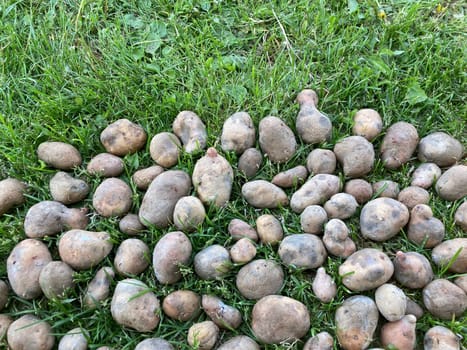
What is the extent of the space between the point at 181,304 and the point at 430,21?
2.63m

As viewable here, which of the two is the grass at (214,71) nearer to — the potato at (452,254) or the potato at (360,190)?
the potato at (452,254)

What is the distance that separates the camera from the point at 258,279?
2.50 meters

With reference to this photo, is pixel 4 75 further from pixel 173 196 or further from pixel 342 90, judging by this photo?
pixel 342 90

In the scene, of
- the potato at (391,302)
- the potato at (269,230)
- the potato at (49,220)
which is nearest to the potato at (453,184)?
the potato at (391,302)

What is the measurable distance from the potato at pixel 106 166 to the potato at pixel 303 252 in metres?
1.11

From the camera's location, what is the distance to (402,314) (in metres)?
2.40

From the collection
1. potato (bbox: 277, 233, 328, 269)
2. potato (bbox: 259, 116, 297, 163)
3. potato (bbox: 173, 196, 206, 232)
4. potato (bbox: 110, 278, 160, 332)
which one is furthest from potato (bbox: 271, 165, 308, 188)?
potato (bbox: 110, 278, 160, 332)

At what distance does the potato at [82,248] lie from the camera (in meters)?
2.57

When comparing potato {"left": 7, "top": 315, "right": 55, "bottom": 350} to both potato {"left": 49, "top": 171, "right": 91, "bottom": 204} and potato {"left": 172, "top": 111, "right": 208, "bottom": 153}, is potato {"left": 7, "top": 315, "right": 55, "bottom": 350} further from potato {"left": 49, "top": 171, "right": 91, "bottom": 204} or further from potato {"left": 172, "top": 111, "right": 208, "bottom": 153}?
potato {"left": 172, "top": 111, "right": 208, "bottom": 153}

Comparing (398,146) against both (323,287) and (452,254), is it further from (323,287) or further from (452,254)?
(323,287)

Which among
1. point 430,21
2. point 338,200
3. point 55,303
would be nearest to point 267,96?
point 338,200

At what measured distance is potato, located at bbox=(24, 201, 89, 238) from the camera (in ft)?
8.82

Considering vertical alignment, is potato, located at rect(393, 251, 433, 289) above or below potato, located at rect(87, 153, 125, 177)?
below

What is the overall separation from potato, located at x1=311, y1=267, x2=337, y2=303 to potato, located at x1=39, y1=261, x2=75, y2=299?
4.27 feet
